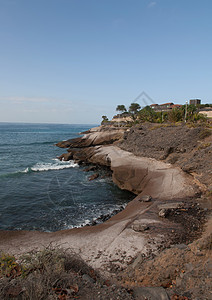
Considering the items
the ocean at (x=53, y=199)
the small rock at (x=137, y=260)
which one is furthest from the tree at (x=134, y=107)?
the small rock at (x=137, y=260)

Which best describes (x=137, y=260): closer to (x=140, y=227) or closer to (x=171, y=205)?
(x=140, y=227)

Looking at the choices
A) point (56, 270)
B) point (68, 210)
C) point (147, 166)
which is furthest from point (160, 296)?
point (147, 166)

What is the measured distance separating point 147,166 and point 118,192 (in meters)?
5.54

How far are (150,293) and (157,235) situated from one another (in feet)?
16.6

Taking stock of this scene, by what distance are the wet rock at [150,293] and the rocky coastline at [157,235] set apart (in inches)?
1.4

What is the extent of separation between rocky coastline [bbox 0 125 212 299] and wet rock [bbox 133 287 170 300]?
4cm

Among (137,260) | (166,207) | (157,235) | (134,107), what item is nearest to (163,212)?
(166,207)

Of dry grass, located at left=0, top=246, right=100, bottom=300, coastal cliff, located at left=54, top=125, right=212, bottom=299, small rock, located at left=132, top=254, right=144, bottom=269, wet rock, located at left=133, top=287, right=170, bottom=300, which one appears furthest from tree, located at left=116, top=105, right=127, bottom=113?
wet rock, located at left=133, top=287, right=170, bottom=300

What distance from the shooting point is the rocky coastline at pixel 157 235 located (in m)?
7.98

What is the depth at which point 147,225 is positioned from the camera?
42.3 feet

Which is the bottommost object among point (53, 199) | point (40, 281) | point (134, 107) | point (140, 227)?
point (53, 199)

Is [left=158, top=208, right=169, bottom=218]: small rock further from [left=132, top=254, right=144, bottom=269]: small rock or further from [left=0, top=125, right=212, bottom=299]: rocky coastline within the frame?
[left=132, top=254, right=144, bottom=269]: small rock

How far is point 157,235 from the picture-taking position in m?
11.7

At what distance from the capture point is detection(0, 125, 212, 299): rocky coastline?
7.98 metres
